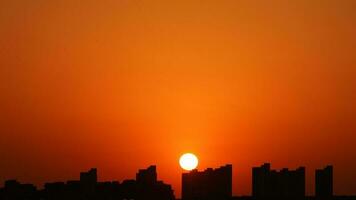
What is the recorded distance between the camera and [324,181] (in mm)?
45312

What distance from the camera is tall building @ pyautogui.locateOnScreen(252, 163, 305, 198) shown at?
44.1 meters

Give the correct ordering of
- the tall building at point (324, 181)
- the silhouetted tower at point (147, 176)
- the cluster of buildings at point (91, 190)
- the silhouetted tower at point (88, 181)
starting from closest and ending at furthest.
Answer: the cluster of buildings at point (91, 190) < the silhouetted tower at point (88, 181) < the silhouetted tower at point (147, 176) < the tall building at point (324, 181)

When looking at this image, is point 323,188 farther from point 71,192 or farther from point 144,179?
point 71,192

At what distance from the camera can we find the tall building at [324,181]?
45.0m

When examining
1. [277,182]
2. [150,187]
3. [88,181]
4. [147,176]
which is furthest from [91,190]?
[277,182]

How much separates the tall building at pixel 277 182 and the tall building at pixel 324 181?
58 cm

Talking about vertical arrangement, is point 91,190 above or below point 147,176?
below

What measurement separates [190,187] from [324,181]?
5.78m

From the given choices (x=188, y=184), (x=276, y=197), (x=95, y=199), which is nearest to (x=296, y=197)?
(x=276, y=197)

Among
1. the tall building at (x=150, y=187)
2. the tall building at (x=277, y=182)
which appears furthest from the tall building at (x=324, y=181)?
the tall building at (x=150, y=187)

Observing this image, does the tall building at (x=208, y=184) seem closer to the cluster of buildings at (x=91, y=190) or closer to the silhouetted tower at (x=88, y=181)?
the cluster of buildings at (x=91, y=190)

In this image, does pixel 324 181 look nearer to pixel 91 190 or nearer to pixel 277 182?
pixel 277 182

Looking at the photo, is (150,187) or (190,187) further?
(190,187)

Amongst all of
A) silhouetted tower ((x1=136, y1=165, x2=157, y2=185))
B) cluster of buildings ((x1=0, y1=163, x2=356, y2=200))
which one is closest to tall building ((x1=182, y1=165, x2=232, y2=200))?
cluster of buildings ((x1=0, y1=163, x2=356, y2=200))
